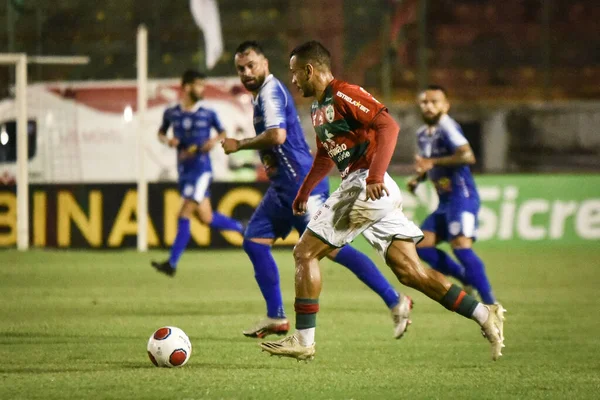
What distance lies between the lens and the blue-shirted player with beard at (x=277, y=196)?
7738 mm

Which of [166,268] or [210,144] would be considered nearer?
[166,268]

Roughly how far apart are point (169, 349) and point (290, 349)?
680 millimetres

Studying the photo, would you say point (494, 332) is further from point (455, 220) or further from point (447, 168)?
point (447, 168)

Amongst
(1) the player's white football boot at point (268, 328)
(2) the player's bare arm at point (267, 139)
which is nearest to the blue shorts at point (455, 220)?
(1) the player's white football boot at point (268, 328)

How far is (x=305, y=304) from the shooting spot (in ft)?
21.2

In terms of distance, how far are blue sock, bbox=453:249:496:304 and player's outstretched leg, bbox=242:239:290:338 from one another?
86.5 inches

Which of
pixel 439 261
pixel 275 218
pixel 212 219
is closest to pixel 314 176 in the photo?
pixel 275 218

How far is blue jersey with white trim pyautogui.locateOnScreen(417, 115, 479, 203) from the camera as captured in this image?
9750 millimetres

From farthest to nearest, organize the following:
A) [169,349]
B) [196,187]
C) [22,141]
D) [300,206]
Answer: [22,141] < [196,187] < [300,206] < [169,349]

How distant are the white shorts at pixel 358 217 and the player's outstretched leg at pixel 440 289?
0.08m

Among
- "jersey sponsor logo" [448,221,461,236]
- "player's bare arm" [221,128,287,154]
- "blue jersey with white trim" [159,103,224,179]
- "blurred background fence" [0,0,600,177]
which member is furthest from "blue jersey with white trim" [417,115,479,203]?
"blurred background fence" [0,0,600,177]

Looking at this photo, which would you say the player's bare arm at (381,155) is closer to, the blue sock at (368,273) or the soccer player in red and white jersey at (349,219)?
the soccer player in red and white jersey at (349,219)

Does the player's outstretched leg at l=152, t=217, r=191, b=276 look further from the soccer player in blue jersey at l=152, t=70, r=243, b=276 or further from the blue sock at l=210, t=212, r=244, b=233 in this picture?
the blue sock at l=210, t=212, r=244, b=233

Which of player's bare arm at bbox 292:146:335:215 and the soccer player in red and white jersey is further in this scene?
player's bare arm at bbox 292:146:335:215
